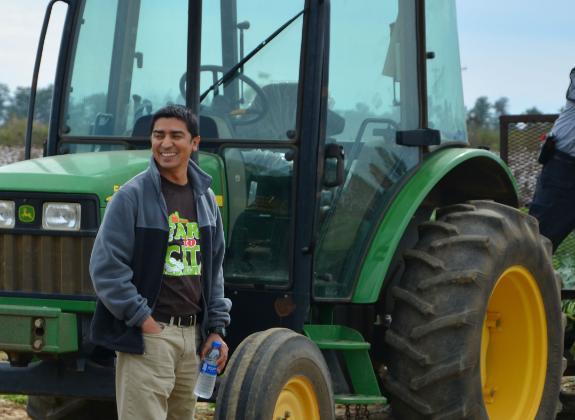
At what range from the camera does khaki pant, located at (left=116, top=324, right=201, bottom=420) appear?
3994 mm

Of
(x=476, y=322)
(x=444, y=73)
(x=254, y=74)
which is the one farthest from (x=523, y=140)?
(x=254, y=74)

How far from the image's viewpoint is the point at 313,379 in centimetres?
463

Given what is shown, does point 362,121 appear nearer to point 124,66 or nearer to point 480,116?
point 124,66

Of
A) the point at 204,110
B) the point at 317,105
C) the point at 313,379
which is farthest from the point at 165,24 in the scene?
the point at 313,379

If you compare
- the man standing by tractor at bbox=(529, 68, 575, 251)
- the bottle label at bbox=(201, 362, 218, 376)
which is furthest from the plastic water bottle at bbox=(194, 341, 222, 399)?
the man standing by tractor at bbox=(529, 68, 575, 251)

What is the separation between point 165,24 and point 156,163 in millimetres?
1363

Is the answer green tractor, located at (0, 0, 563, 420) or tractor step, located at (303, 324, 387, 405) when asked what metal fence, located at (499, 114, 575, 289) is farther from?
tractor step, located at (303, 324, 387, 405)

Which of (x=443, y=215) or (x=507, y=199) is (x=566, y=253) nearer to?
(x=507, y=199)

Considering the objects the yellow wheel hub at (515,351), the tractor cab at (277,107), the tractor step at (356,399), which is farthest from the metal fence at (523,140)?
the tractor step at (356,399)

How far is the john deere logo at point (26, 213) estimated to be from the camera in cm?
475

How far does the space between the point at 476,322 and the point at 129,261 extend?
5.75 feet

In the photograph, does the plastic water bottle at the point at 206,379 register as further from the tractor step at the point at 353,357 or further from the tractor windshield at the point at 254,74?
the tractor windshield at the point at 254,74

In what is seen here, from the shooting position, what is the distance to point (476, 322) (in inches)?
200

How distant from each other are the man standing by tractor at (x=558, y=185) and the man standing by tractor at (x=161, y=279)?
264 centimetres
